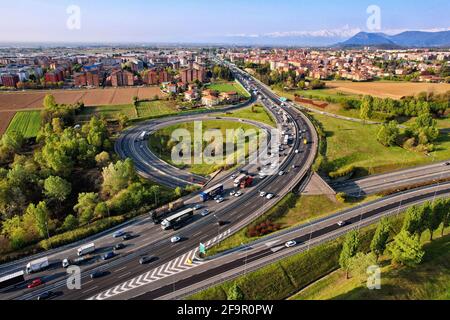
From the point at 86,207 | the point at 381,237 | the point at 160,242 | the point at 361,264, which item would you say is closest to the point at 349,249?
the point at 361,264

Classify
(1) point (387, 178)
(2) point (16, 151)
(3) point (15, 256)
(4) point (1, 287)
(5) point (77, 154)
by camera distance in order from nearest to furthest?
(4) point (1, 287) → (3) point (15, 256) → (1) point (387, 178) → (5) point (77, 154) → (2) point (16, 151)

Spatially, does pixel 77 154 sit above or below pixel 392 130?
below

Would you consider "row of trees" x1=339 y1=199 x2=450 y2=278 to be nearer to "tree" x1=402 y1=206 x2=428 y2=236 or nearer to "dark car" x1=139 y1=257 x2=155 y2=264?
"tree" x1=402 y1=206 x2=428 y2=236

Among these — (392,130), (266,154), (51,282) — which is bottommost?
(51,282)

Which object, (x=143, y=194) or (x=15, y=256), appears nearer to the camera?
(x=15, y=256)

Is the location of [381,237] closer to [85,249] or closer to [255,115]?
[85,249]

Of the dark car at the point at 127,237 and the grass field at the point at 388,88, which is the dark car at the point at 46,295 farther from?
the grass field at the point at 388,88
